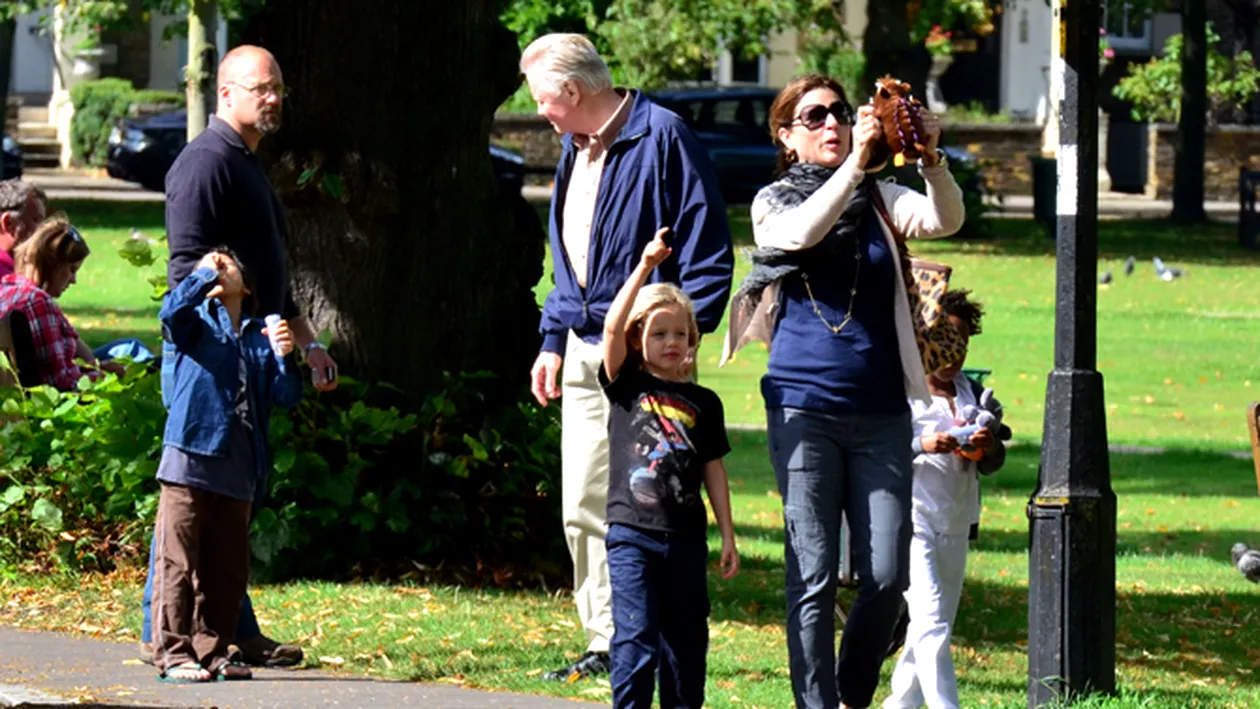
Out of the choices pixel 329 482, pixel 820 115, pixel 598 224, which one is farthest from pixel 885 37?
pixel 820 115

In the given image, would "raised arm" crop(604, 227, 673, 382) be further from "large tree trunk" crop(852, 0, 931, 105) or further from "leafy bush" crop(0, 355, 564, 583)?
"large tree trunk" crop(852, 0, 931, 105)

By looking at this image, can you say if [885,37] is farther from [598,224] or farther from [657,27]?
[598,224]

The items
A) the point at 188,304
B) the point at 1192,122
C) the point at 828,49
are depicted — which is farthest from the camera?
the point at 1192,122

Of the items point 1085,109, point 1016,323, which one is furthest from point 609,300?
point 1016,323

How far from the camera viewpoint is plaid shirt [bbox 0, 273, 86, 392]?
899 cm

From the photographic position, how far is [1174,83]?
4144 cm

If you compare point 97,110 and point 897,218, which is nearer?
point 897,218

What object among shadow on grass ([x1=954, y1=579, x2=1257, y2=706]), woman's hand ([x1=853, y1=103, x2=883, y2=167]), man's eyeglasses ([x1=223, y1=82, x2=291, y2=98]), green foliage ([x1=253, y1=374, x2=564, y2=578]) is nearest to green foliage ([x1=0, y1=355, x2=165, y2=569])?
green foliage ([x1=253, y1=374, x2=564, y2=578])

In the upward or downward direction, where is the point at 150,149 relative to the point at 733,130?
downward

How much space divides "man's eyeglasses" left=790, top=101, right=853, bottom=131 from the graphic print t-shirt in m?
0.79

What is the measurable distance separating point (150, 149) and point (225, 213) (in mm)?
28881

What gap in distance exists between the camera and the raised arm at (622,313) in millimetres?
6113

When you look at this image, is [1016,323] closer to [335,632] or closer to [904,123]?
[335,632]

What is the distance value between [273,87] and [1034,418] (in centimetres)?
1044
